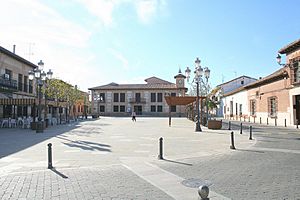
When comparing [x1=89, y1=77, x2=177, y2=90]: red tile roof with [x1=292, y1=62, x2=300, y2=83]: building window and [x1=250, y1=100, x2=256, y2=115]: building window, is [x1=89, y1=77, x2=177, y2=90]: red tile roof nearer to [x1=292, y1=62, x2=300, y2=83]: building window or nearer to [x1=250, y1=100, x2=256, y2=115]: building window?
[x1=250, y1=100, x2=256, y2=115]: building window

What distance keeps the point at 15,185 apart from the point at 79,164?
2363mm

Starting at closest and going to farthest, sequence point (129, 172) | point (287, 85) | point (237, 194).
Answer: point (237, 194)
point (129, 172)
point (287, 85)

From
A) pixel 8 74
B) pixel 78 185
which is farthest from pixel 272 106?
pixel 8 74

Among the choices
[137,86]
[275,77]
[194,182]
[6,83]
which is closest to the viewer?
[194,182]

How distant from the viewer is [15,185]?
18.2 ft

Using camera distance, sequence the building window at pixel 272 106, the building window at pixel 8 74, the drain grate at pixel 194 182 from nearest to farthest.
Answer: the drain grate at pixel 194 182, the building window at pixel 8 74, the building window at pixel 272 106

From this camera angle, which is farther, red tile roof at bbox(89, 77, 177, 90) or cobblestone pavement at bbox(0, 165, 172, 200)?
red tile roof at bbox(89, 77, 177, 90)

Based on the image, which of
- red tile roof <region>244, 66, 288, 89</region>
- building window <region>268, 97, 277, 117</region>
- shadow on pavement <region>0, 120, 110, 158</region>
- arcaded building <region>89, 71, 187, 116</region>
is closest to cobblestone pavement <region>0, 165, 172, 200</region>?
shadow on pavement <region>0, 120, 110, 158</region>

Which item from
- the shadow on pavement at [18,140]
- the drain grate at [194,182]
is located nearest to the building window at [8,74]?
the shadow on pavement at [18,140]

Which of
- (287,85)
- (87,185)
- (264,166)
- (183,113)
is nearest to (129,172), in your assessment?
(87,185)

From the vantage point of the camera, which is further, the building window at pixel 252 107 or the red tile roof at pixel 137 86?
the red tile roof at pixel 137 86

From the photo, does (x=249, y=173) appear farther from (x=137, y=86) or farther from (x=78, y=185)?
(x=137, y=86)

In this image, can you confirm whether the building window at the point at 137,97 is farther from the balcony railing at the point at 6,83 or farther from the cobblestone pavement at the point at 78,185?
the cobblestone pavement at the point at 78,185

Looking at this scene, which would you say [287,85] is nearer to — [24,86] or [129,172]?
[129,172]
